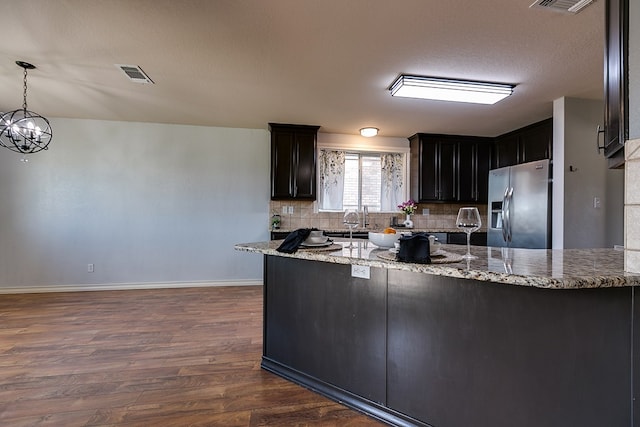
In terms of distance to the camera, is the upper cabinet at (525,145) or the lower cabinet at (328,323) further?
the upper cabinet at (525,145)

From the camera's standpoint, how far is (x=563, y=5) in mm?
A: 1846

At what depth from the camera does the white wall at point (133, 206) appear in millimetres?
4219

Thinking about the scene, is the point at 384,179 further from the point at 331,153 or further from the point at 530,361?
the point at 530,361

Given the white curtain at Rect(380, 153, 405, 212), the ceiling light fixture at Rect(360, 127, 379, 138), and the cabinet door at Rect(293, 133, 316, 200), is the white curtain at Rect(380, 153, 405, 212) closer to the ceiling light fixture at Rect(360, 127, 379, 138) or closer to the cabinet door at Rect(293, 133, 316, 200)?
the ceiling light fixture at Rect(360, 127, 379, 138)

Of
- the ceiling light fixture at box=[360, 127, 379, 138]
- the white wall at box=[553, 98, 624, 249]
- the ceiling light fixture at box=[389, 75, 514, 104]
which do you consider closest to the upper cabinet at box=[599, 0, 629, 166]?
the ceiling light fixture at box=[389, 75, 514, 104]

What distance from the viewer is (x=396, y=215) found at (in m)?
5.14

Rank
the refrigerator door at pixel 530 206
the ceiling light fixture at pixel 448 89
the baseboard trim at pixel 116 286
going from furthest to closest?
the baseboard trim at pixel 116 286, the refrigerator door at pixel 530 206, the ceiling light fixture at pixel 448 89

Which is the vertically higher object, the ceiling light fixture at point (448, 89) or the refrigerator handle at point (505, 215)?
the ceiling light fixture at point (448, 89)

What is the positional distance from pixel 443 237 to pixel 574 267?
3555 millimetres

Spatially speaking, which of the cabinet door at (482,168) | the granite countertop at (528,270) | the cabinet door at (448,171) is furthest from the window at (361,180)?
the granite countertop at (528,270)

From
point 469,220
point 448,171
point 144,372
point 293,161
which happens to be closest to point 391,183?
point 448,171

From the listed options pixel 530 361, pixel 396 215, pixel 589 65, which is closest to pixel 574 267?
pixel 530 361

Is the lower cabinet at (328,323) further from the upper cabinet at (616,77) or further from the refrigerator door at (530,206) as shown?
the refrigerator door at (530,206)

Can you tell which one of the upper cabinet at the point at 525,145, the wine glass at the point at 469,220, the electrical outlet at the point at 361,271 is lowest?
the electrical outlet at the point at 361,271
